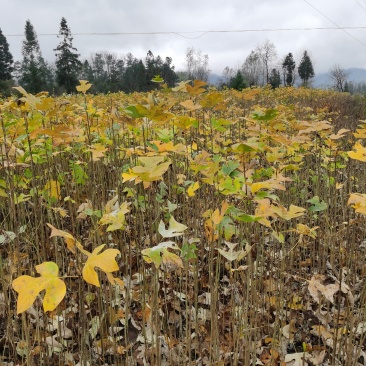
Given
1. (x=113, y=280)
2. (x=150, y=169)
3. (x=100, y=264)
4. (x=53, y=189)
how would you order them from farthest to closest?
(x=53, y=189)
(x=150, y=169)
(x=113, y=280)
(x=100, y=264)

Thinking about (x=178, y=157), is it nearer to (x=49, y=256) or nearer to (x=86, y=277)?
(x=49, y=256)

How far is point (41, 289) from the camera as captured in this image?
2.19ft

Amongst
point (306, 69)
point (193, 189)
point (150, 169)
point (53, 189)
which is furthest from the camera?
point (306, 69)

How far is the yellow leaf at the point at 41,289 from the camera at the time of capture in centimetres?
66

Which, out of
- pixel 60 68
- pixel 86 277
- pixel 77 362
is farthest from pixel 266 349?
pixel 60 68

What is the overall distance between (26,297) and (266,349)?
4.20ft

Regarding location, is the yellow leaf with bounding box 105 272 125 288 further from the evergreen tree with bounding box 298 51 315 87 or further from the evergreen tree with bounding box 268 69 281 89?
the evergreen tree with bounding box 298 51 315 87

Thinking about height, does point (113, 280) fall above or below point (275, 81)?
below

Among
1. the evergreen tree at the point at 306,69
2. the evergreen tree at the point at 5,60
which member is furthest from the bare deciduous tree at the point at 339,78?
the evergreen tree at the point at 5,60

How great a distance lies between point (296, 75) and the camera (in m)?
49.5

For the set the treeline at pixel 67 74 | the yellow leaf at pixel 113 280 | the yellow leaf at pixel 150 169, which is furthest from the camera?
the treeline at pixel 67 74

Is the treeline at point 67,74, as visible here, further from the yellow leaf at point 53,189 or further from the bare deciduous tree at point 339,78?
the yellow leaf at point 53,189

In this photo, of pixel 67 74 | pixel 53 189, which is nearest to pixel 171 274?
pixel 53 189

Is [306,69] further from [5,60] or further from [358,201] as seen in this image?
[358,201]
